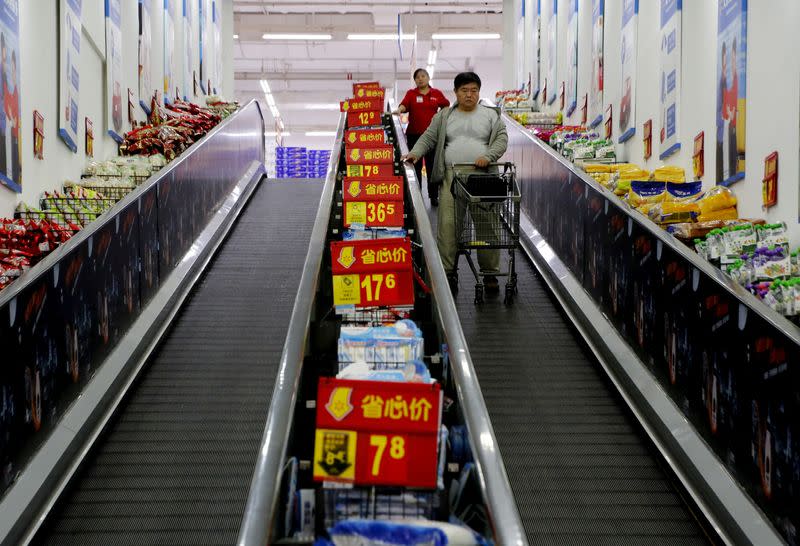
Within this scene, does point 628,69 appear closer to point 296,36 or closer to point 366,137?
point 366,137

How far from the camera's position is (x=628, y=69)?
30.4 ft

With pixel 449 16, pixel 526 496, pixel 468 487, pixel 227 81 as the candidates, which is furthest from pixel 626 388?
pixel 449 16

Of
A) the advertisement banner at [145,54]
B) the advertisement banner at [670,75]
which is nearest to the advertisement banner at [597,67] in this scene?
the advertisement banner at [670,75]

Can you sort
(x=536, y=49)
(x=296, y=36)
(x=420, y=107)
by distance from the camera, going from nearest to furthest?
1. (x=420, y=107)
2. (x=536, y=49)
3. (x=296, y=36)

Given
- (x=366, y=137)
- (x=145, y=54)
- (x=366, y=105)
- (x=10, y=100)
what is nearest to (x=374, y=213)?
(x=10, y=100)

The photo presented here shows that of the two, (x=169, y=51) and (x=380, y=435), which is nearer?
(x=380, y=435)

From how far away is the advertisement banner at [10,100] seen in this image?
6566 millimetres

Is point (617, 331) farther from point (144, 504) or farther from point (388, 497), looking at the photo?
point (388, 497)

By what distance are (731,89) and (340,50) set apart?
19837 mm

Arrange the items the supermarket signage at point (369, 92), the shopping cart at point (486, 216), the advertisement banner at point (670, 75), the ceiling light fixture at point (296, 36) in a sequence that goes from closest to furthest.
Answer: the shopping cart at point (486, 216)
the advertisement banner at point (670, 75)
the supermarket signage at point (369, 92)
the ceiling light fixture at point (296, 36)

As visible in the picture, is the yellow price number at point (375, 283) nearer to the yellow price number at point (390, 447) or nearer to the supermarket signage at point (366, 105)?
the yellow price number at point (390, 447)

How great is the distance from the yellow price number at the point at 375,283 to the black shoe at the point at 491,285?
2.90 meters

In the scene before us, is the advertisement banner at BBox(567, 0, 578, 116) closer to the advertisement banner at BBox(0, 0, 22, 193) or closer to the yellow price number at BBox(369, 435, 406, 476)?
the advertisement banner at BBox(0, 0, 22, 193)

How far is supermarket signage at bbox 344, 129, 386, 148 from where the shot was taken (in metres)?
10.8
